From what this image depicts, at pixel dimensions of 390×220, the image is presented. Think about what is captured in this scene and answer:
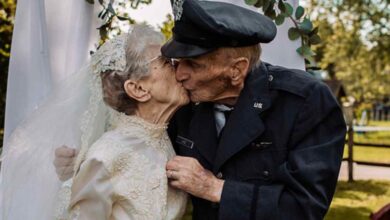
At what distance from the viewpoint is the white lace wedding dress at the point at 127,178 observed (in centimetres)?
218

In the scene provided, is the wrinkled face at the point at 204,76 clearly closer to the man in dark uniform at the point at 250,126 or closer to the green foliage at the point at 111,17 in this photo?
the man in dark uniform at the point at 250,126

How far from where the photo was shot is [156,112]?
2.35m

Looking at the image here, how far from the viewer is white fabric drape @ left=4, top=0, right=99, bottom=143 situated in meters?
2.77

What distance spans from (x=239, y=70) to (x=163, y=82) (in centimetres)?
29

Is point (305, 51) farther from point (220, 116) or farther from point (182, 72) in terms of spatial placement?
point (182, 72)

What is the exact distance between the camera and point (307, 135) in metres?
2.26

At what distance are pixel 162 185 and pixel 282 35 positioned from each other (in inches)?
38.2

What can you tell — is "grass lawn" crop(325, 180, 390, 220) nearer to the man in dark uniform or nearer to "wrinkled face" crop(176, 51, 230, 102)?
the man in dark uniform

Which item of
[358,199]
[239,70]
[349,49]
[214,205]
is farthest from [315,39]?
[349,49]

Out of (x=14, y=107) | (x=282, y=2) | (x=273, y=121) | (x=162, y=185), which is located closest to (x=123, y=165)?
(x=162, y=185)

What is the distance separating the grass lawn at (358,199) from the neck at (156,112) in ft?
22.9

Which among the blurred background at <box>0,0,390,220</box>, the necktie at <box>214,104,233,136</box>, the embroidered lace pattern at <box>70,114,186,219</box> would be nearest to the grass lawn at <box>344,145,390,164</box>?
the blurred background at <box>0,0,390,220</box>

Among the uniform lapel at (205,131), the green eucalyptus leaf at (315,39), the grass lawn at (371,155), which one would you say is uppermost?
the green eucalyptus leaf at (315,39)

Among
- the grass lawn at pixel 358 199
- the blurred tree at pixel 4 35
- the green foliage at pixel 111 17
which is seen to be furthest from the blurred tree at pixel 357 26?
the green foliage at pixel 111 17
